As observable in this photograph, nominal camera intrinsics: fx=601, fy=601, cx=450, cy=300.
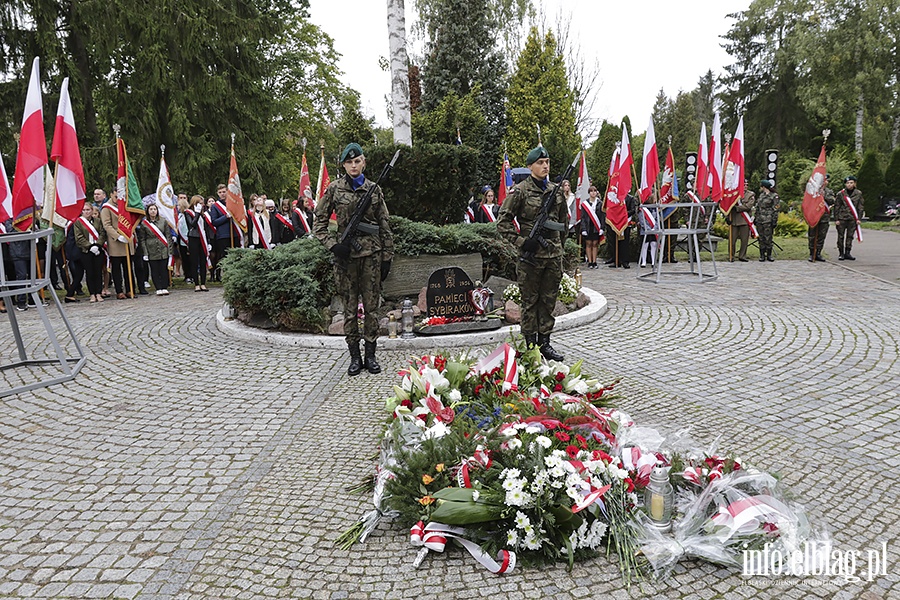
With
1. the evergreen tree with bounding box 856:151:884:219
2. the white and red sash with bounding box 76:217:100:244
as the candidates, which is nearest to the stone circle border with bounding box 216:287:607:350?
the white and red sash with bounding box 76:217:100:244

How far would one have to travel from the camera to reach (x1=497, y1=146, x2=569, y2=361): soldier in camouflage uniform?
243 inches

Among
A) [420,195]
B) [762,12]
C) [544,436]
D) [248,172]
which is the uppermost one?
[762,12]

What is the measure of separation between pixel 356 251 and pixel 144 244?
8226mm

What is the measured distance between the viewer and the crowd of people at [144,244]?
11758 mm

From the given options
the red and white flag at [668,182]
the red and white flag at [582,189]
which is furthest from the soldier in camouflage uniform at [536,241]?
the red and white flag at [582,189]

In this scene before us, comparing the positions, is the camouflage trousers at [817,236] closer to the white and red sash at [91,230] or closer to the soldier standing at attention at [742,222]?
the soldier standing at attention at [742,222]

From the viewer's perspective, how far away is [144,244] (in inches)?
489

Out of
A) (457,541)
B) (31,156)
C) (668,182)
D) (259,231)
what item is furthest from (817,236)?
(31,156)

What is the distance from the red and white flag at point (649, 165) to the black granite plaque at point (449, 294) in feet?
19.8

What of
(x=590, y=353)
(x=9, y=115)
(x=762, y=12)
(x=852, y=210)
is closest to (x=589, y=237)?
(x=852, y=210)

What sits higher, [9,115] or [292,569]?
[9,115]

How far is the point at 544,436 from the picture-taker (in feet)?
11.0

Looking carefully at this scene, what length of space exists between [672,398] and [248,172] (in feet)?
62.5

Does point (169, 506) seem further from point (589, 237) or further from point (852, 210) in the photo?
point (852, 210)
